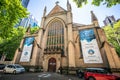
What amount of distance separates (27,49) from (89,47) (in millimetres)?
14786

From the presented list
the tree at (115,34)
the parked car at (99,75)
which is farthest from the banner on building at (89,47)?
the tree at (115,34)

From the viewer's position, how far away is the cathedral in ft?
53.8

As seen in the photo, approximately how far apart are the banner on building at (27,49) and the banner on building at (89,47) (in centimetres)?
1256

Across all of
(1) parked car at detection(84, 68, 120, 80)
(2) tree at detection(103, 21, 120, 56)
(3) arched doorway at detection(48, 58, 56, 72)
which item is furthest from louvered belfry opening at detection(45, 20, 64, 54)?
(2) tree at detection(103, 21, 120, 56)

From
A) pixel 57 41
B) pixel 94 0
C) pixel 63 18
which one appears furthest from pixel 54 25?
pixel 94 0

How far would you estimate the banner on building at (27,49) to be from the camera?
21.5 metres

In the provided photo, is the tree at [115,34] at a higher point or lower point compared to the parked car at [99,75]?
higher

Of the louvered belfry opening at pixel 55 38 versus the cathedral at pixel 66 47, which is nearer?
the cathedral at pixel 66 47

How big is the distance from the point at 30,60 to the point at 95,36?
50.3 feet

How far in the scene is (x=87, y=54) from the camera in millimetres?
17312

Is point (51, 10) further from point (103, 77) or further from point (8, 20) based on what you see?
point (103, 77)

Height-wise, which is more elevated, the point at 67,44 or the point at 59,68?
the point at 67,44

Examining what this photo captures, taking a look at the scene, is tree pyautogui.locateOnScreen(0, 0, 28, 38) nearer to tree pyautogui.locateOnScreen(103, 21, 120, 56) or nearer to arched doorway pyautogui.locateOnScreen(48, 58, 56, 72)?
arched doorway pyautogui.locateOnScreen(48, 58, 56, 72)

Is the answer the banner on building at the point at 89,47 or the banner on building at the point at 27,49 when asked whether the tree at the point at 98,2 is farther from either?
the banner on building at the point at 27,49
